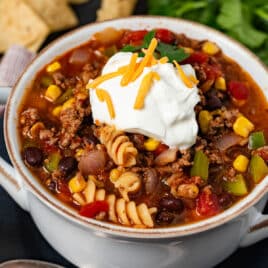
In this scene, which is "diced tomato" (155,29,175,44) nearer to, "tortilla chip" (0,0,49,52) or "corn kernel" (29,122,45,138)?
"corn kernel" (29,122,45,138)

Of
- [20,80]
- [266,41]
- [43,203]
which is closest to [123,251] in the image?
[43,203]

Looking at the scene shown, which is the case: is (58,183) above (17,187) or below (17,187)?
above

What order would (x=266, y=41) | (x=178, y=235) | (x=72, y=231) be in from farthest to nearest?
(x=266, y=41)
(x=72, y=231)
(x=178, y=235)

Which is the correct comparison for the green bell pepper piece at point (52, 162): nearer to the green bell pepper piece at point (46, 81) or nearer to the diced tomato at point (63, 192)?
the diced tomato at point (63, 192)

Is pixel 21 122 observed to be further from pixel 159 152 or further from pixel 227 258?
pixel 227 258

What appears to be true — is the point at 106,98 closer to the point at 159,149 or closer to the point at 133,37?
the point at 159,149

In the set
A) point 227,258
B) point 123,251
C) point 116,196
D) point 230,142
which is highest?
point 230,142
